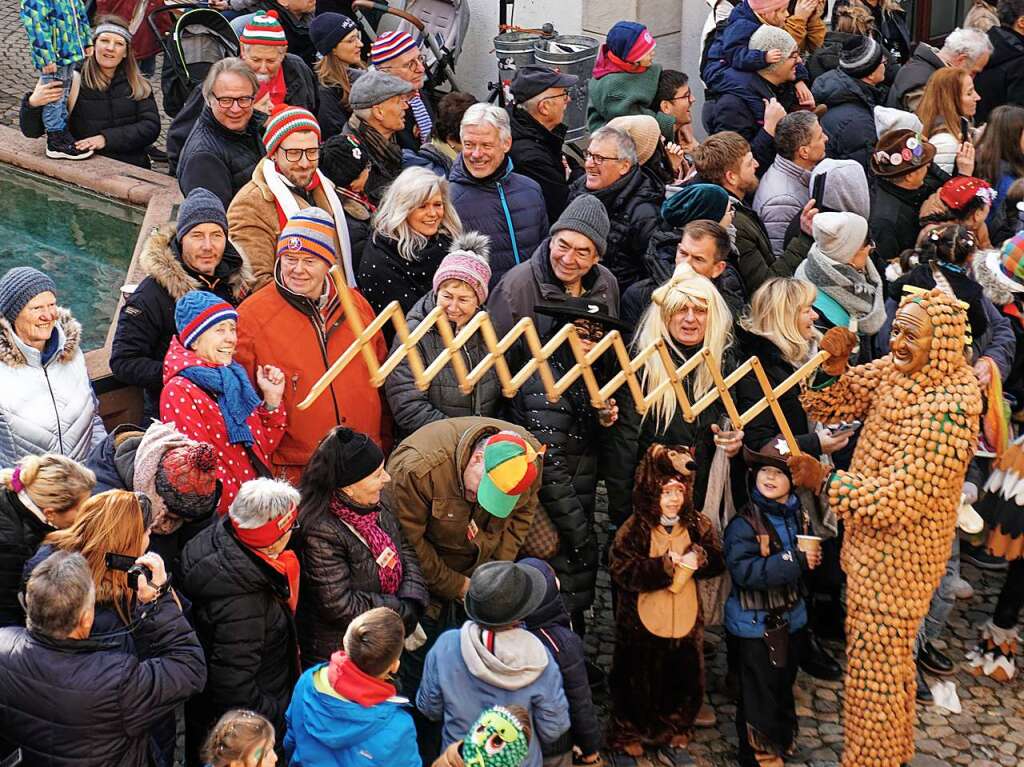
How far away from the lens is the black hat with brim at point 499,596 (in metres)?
5.28

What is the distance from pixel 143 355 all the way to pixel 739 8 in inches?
222

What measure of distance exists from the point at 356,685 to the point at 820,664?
3152mm

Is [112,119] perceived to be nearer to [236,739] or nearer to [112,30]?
[112,30]

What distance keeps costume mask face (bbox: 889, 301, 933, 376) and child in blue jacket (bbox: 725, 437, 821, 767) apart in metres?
0.68

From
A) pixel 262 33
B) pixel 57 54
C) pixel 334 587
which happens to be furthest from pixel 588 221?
pixel 57 54

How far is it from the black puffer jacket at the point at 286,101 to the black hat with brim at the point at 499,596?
381cm

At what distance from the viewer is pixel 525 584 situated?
17.6ft

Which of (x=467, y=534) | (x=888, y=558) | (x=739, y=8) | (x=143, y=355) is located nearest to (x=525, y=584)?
(x=467, y=534)

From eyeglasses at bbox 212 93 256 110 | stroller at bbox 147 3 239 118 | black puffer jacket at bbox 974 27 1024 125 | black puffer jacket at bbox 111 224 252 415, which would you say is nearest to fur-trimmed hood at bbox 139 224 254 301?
black puffer jacket at bbox 111 224 252 415

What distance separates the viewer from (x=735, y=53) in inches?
396

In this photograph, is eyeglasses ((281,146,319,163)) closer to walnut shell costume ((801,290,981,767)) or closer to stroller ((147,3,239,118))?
stroller ((147,3,239,118))

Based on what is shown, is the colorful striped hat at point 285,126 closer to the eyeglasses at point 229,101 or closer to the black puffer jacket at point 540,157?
the eyeglasses at point 229,101

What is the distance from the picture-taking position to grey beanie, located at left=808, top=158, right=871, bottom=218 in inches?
312

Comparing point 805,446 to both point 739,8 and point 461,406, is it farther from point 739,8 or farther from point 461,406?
point 739,8
